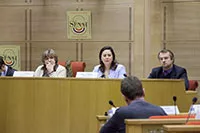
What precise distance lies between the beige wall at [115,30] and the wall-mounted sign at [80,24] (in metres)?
0.09

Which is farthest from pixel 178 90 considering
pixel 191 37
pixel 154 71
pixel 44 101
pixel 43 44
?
pixel 43 44

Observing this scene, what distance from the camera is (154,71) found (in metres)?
6.07

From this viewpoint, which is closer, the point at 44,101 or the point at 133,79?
the point at 133,79

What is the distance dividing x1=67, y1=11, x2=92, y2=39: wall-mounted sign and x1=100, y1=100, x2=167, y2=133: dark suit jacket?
5119 mm

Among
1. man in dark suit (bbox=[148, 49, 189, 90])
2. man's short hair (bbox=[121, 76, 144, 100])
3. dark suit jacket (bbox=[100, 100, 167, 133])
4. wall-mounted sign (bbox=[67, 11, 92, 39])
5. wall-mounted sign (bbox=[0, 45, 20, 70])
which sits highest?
wall-mounted sign (bbox=[67, 11, 92, 39])

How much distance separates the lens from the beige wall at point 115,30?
805 cm

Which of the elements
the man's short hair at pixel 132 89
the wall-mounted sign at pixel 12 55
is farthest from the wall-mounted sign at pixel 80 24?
the man's short hair at pixel 132 89

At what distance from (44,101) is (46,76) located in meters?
0.57

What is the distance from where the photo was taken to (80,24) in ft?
27.5

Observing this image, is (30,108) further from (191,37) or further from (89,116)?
(191,37)

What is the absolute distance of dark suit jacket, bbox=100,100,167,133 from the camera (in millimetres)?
3227

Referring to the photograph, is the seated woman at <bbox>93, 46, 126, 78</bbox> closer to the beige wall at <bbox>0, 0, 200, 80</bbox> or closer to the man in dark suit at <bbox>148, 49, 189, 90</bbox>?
the man in dark suit at <bbox>148, 49, 189, 90</bbox>

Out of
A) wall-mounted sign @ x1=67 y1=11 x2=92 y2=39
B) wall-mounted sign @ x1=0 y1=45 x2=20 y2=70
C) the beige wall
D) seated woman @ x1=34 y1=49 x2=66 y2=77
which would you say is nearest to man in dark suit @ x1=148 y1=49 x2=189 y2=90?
seated woman @ x1=34 y1=49 x2=66 y2=77

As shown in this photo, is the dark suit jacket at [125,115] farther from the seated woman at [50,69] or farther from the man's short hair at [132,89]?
the seated woman at [50,69]
